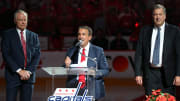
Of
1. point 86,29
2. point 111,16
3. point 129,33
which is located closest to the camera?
point 86,29

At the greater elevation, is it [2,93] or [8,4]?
[8,4]

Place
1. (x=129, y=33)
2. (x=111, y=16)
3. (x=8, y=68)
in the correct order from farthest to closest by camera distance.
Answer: (x=111, y=16) < (x=129, y=33) < (x=8, y=68)

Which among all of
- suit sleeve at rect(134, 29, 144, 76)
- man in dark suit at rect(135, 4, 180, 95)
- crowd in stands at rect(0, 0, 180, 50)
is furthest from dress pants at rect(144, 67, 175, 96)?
crowd in stands at rect(0, 0, 180, 50)

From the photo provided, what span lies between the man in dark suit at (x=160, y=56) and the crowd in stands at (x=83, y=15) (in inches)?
262

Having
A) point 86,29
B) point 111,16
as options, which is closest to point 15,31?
point 86,29

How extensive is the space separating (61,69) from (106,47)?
6.54m

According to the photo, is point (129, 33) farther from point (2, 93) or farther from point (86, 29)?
point (86, 29)

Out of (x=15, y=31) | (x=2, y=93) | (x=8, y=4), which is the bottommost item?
(x=2, y=93)

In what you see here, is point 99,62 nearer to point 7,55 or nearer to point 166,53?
point 166,53

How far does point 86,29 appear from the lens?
15.9ft

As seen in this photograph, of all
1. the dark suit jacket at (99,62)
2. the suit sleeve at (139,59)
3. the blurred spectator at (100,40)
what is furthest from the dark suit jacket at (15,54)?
the blurred spectator at (100,40)

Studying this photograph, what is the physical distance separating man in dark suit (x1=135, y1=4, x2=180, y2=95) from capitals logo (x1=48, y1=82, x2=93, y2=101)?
1252 millimetres

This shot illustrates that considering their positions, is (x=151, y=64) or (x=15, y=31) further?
(x=15, y=31)

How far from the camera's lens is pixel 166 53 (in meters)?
4.80
